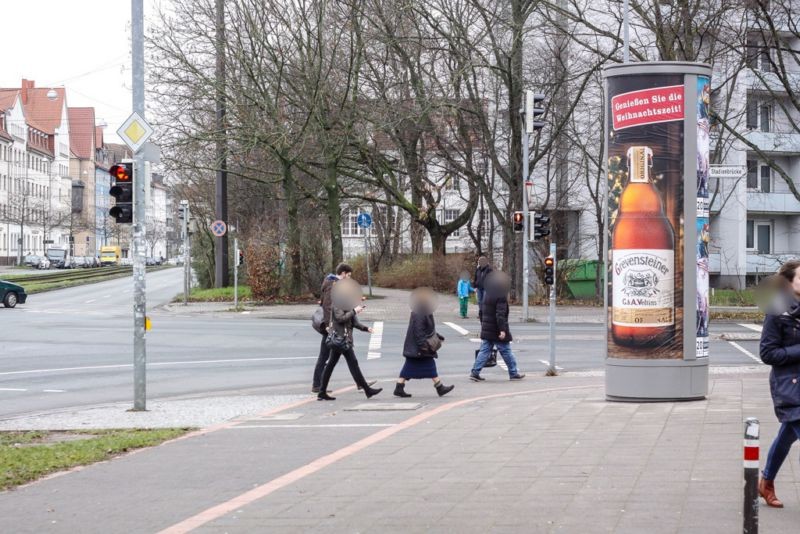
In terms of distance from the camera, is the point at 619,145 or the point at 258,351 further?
the point at 258,351

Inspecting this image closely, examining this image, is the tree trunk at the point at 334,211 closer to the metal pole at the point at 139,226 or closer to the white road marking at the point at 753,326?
the white road marking at the point at 753,326

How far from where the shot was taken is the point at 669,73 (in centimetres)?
1314

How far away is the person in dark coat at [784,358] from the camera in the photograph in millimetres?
7191

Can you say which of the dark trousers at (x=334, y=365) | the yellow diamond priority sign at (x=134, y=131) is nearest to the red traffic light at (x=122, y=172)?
the yellow diamond priority sign at (x=134, y=131)

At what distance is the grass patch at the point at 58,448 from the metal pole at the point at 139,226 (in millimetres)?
1784

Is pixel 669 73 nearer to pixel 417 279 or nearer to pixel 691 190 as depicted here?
pixel 691 190

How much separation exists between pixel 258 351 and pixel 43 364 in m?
4.39

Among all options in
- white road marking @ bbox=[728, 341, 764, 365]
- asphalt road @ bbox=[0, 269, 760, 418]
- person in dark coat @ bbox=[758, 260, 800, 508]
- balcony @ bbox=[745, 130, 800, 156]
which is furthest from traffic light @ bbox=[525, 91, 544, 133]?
balcony @ bbox=[745, 130, 800, 156]

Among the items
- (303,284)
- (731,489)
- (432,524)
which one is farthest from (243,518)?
(303,284)

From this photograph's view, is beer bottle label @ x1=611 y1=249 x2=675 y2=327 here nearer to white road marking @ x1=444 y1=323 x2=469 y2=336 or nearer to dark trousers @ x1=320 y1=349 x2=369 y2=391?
dark trousers @ x1=320 y1=349 x2=369 y2=391

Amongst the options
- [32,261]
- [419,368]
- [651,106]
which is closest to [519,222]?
[419,368]

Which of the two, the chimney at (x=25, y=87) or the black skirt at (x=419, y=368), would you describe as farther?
the chimney at (x=25, y=87)

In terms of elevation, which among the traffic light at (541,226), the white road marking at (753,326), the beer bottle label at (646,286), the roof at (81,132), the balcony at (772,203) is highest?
the roof at (81,132)

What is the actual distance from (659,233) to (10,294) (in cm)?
3211
